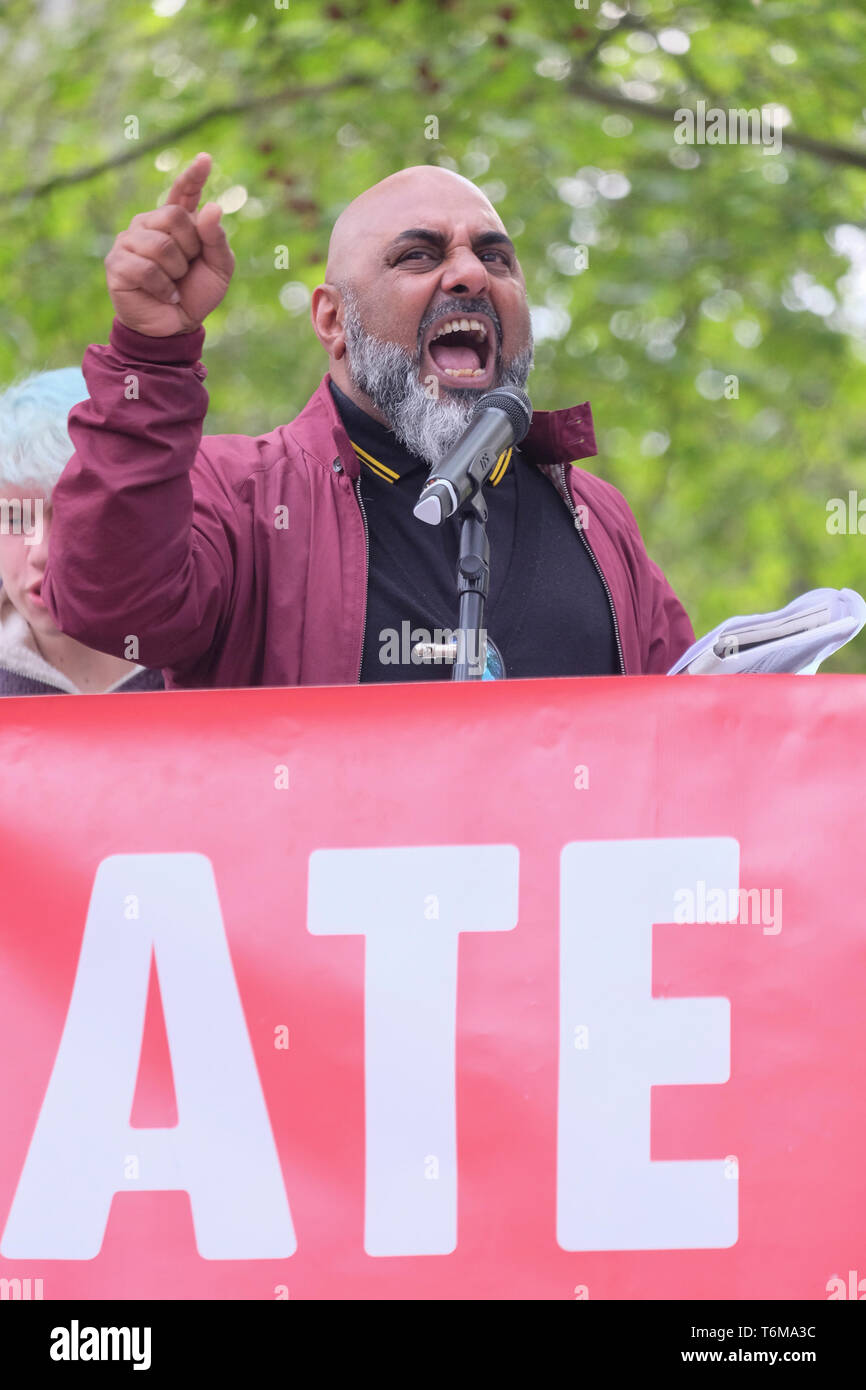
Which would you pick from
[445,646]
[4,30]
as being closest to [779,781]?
[445,646]

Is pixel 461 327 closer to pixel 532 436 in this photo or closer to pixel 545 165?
pixel 532 436

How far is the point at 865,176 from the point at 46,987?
6720mm

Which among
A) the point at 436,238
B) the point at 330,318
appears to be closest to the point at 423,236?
the point at 436,238

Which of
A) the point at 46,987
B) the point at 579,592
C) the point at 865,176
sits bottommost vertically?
the point at 46,987

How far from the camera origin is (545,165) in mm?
7664

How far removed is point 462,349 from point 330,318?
32 cm

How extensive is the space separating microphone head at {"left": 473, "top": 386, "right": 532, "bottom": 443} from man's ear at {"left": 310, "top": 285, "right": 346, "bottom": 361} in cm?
81

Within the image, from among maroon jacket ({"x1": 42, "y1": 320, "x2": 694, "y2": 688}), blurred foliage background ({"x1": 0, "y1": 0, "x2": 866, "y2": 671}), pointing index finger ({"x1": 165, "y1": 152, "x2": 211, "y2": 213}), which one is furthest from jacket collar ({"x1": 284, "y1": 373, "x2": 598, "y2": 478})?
blurred foliage background ({"x1": 0, "y1": 0, "x2": 866, "y2": 671})

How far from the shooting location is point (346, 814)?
2381 mm

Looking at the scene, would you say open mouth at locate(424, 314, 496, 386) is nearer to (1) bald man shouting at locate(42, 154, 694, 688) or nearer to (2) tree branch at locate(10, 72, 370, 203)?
(1) bald man shouting at locate(42, 154, 694, 688)

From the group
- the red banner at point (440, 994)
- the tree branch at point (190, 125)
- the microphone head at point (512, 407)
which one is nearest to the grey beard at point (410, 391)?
the microphone head at point (512, 407)
